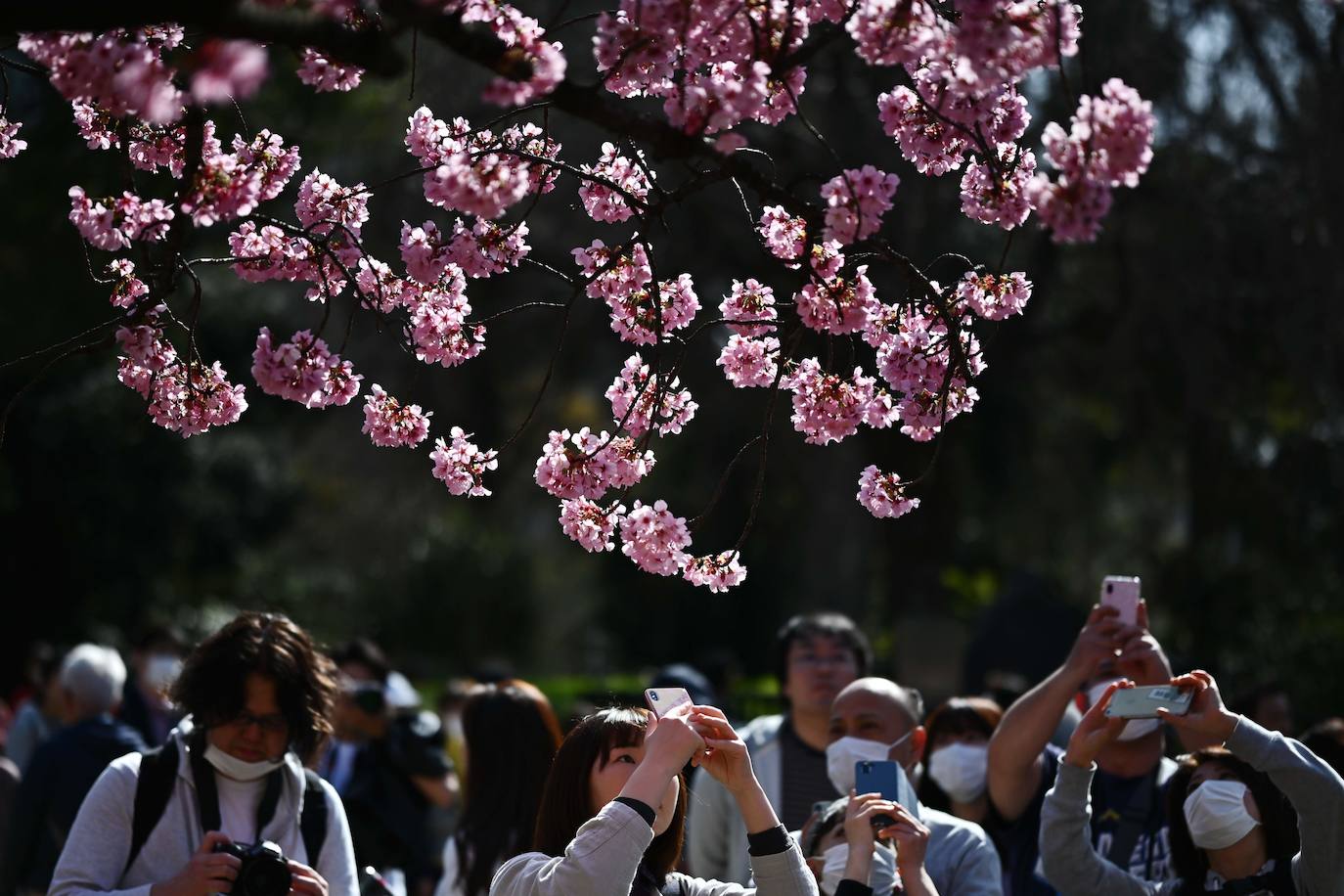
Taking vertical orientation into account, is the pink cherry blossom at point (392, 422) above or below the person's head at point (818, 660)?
above

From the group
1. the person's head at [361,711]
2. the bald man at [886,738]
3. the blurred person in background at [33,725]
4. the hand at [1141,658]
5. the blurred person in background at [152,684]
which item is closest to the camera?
the bald man at [886,738]

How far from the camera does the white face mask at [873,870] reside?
419 cm

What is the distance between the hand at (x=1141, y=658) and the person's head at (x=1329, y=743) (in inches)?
26.8

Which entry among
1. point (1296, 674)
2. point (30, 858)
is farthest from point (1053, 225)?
point (1296, 674)

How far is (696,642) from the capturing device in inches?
1104

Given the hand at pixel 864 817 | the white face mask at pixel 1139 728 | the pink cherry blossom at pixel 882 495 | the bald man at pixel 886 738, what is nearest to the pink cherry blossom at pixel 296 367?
the pink cherry blossom at pixel 882 495

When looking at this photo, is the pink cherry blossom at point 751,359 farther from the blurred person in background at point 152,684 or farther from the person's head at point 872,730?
the blurred person in background at point 152,684

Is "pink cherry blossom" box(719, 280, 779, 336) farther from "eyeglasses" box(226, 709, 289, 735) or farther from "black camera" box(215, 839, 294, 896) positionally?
"black camera" box(215, 839, 294, 896)

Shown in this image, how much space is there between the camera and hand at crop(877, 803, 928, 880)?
3.98m

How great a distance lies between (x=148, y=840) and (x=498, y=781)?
1276 millimetres

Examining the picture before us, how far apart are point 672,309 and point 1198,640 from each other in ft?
37.1

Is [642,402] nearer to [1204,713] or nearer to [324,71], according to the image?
[324,71]

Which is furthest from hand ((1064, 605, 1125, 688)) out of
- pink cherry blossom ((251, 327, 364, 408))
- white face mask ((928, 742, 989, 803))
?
pink cherry blossom ((251, 327, 364, 408))

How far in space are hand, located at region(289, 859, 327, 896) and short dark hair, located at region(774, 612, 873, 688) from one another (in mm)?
2407
